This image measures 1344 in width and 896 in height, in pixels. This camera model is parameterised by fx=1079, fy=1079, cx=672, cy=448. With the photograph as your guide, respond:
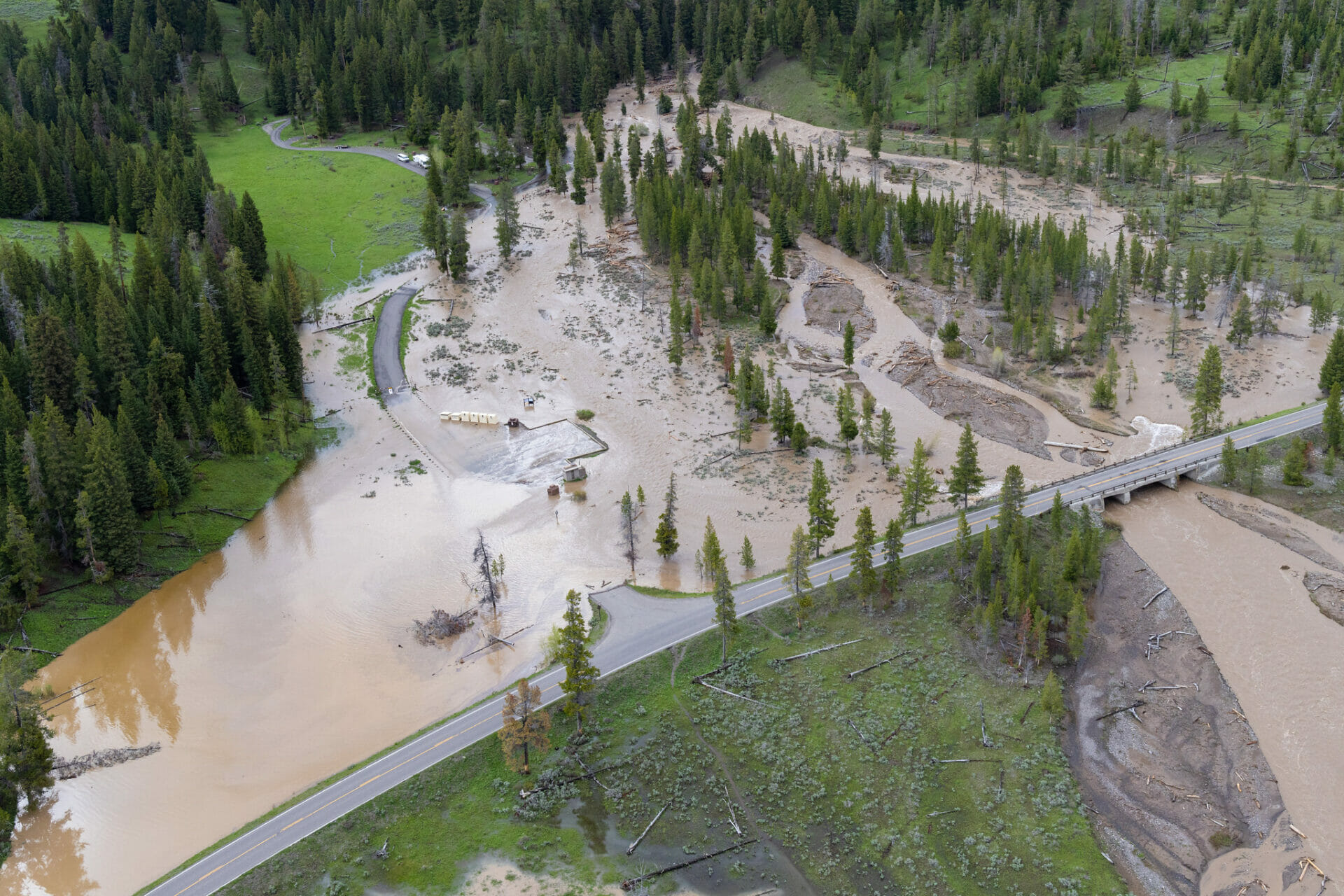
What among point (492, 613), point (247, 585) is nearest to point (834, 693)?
point (492, 613)

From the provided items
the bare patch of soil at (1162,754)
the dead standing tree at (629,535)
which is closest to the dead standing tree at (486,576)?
the dead standing tree at (629,535)

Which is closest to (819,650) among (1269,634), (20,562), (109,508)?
(1269,634)

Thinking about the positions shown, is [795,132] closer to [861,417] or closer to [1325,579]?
[861,417]

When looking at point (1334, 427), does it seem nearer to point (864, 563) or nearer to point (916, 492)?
point (916, 492)

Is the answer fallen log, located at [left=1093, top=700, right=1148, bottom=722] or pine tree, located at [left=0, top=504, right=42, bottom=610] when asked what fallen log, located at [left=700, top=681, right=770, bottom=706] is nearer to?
fallen log, located at [left=1093, top=700, right=1148, bottom=722]

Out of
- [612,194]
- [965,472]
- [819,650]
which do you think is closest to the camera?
[819,650]
